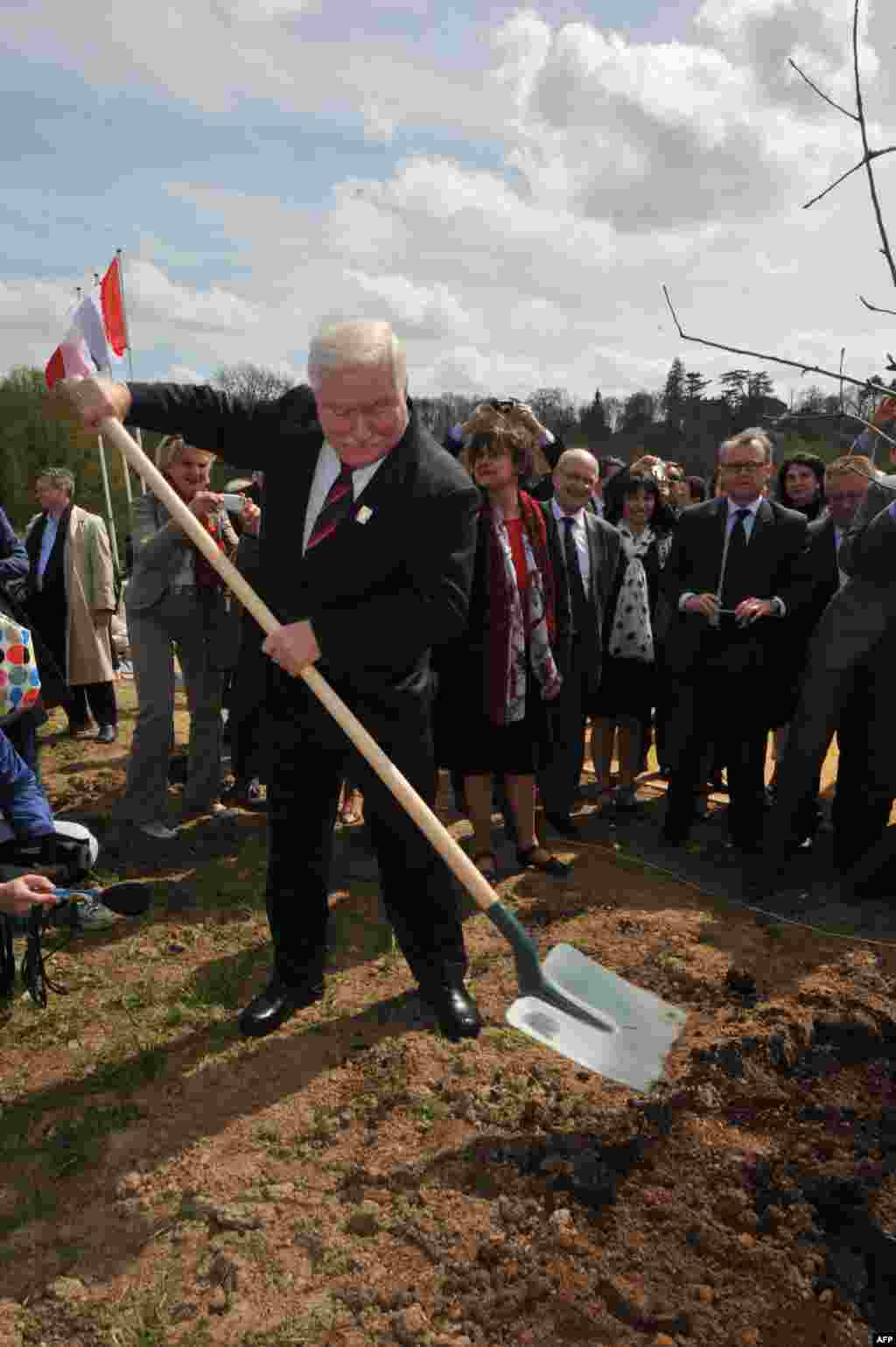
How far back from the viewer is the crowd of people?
8.97 feet

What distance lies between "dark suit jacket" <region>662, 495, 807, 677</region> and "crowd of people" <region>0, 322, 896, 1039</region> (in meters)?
0.01

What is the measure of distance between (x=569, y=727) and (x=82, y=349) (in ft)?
10.3

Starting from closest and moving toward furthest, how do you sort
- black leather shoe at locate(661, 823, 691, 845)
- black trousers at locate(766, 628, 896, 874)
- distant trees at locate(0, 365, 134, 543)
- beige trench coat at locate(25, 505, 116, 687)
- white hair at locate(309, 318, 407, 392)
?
white hair at locate(309, 318, 407, 392) → black trousers at locate(766, 628, 896, 874) → black leather shoe at locate(661, 823, 691, 845) → beige trench coat at locate(25, 505, 116, 687) → distant trees at locate(0, 365, 134, 543)

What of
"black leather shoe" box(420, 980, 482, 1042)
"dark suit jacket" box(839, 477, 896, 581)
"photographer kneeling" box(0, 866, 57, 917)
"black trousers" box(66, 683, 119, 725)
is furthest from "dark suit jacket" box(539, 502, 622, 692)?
"black trousers" box(66, 683, 119, 725)

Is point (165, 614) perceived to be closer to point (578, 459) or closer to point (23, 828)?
point (23, 828)

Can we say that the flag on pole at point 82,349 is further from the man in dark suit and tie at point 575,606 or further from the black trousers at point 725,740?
the black trousers at point 725,740

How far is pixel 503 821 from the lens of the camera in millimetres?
5531

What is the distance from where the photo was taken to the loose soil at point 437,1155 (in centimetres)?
216

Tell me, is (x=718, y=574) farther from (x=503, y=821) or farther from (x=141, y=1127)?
(x=141, y=1127)

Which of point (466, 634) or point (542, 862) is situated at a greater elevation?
point (466, 634)

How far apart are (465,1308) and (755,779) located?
343 cm

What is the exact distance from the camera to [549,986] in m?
2.72

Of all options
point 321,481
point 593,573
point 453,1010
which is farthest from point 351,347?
point 593,573

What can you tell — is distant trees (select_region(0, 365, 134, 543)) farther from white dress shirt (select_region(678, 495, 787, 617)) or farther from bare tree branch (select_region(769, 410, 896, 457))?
bare tree branch (select_region(769, 410, 896, 457))
